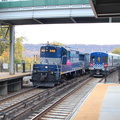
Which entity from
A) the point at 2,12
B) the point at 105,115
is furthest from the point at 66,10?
the point at 105,115

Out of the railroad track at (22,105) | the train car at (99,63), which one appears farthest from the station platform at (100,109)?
the train car at (99,63)

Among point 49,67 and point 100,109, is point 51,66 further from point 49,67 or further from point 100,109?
point 100,109

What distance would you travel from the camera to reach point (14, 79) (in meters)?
17.0

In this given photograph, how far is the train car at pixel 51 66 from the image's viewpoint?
1636 cm

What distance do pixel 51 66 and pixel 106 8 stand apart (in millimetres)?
10043

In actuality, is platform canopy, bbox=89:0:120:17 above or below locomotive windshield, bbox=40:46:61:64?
above

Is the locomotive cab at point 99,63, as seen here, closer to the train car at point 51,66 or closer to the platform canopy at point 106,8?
the train car at point 51,66

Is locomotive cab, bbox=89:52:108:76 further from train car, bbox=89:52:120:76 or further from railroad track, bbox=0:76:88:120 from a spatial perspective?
railroad track, bbox=0:76:88:120

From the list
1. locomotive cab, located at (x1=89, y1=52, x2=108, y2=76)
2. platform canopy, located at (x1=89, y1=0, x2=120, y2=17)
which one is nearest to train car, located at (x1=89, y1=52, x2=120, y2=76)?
locomotive cab, located at (x1=89, y1=52, x2=108, y2=76)

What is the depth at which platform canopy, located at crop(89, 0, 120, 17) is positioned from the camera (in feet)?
21.5

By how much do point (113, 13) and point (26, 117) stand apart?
5.29 metres

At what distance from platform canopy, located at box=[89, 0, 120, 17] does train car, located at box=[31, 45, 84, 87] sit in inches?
372

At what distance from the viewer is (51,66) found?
16562 mm

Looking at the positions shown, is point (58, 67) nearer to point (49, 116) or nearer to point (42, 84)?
point (42, 84)
